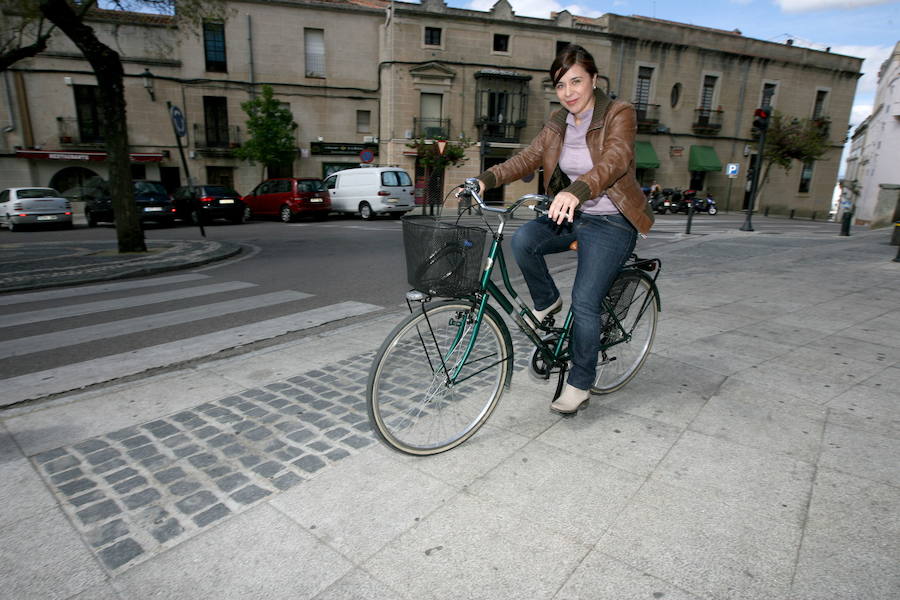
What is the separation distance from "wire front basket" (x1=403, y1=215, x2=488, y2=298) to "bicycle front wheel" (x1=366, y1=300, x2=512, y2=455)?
143 millimetres

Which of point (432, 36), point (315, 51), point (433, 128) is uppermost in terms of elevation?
point (432, 36)

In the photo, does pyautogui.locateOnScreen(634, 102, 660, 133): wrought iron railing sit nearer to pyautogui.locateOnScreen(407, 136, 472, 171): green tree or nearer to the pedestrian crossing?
pyautogui.locateOnScreen(407, 136, 472, 171): green tree

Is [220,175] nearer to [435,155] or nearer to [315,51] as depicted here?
[315,51]

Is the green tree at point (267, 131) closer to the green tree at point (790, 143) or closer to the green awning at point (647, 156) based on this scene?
the green awning at point (647, 156)

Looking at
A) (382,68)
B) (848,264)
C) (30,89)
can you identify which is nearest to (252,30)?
(382,68)

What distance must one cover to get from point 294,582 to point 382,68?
29.9 m

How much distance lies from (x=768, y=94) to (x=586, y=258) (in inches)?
1640

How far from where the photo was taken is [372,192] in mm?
18641

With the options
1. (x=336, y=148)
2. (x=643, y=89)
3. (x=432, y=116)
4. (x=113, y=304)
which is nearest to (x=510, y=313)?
(x=113, y=304)

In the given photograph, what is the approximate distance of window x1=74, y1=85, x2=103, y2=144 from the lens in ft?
82.7

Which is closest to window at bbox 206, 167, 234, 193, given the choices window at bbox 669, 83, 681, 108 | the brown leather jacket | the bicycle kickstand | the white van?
the white van

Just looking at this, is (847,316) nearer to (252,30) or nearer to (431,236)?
(431,236)

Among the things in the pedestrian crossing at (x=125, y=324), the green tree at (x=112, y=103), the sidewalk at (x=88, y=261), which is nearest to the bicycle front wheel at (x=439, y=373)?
the pedestrian crossing at (x=125, y=324)

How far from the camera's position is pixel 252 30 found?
86.8 feet
